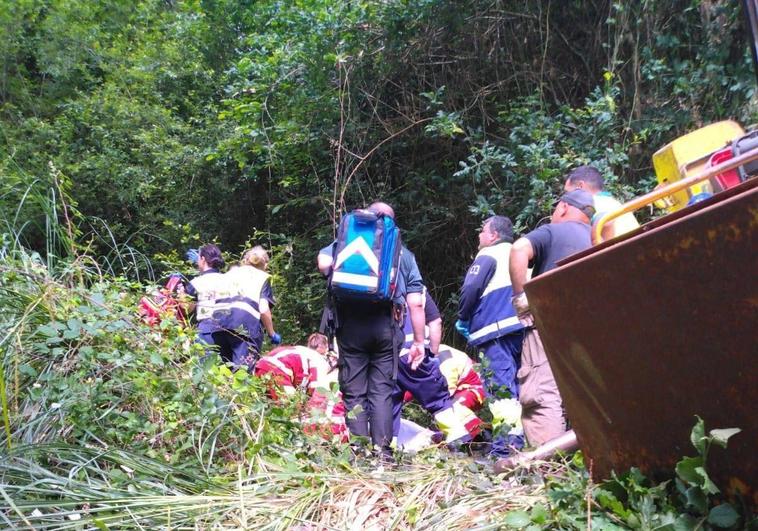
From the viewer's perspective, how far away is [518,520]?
186cm

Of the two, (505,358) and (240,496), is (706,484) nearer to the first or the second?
(240,496)

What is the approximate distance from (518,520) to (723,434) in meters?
0.58

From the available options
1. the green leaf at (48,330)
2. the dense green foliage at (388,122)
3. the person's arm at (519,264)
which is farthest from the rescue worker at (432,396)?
the green leaf at (48,330)

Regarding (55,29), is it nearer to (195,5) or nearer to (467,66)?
(195,5)

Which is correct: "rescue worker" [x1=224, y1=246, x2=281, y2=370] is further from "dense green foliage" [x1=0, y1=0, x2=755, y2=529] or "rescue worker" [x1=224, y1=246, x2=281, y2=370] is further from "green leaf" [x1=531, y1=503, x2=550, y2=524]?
"green leaf" [x1=531, y1=503, x2=550, y2=524]

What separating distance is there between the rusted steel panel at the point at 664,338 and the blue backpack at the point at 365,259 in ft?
8.67

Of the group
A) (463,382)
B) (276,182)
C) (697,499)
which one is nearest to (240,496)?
(697,499)

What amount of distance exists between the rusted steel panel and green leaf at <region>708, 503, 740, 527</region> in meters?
0.05

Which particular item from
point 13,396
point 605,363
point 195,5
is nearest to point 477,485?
point 605,363

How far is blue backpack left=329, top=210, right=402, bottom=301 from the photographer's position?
14.9 ft

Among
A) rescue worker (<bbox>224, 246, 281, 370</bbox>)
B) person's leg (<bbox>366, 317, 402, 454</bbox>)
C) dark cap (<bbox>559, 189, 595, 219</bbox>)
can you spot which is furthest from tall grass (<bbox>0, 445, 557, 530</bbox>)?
rescue worker (<bbox>224, 246, 281, 370</bbox>)

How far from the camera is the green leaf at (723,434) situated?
4.93ft

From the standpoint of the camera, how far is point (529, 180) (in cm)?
646

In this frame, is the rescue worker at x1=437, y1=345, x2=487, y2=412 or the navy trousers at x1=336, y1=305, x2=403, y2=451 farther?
the rescue worker at x1=437, y1=345, x2=487, y2=412
